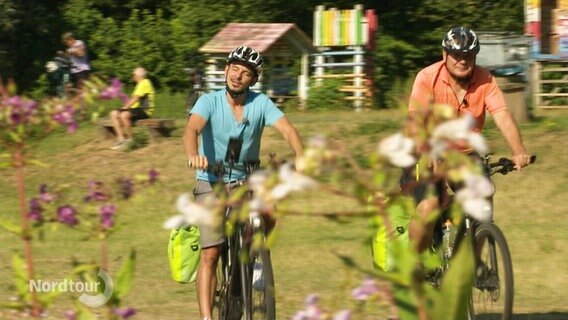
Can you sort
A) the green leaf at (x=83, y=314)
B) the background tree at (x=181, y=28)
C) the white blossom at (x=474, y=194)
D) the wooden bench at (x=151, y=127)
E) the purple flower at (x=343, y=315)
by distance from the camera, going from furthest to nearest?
the background tree at (x=181, y=28) < the wooden bench at (x=151, y=127) < the green leaf at (x=83, y=314) < the purple flower at (x=343, y=315) < the white blossom at (x=474, y=194)

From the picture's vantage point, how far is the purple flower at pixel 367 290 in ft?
8.95

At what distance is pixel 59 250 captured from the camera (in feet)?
40.2

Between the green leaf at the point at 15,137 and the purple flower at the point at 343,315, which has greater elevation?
the green leaf at the point at 15,137

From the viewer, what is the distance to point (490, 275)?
7.03m

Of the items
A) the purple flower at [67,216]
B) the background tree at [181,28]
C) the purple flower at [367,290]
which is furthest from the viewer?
the background tree at [181,28]

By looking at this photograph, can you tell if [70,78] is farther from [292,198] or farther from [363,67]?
[292,198]

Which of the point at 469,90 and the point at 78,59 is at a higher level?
the point at 469,90

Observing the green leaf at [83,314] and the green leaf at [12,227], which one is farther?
the green leaf at [12,227]

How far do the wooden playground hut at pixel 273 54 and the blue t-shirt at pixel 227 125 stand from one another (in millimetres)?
16714

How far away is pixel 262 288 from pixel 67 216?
3.41 metres

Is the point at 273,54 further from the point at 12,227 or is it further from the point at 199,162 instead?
the point at 12,227

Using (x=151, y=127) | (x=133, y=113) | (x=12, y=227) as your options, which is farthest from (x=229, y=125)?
(x=133, y=113)

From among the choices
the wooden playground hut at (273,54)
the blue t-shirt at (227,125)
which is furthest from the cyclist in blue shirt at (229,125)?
the wooden playground hut at (273,54)

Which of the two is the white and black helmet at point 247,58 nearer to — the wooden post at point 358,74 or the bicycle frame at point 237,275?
the bicycle frame at point 237,275
